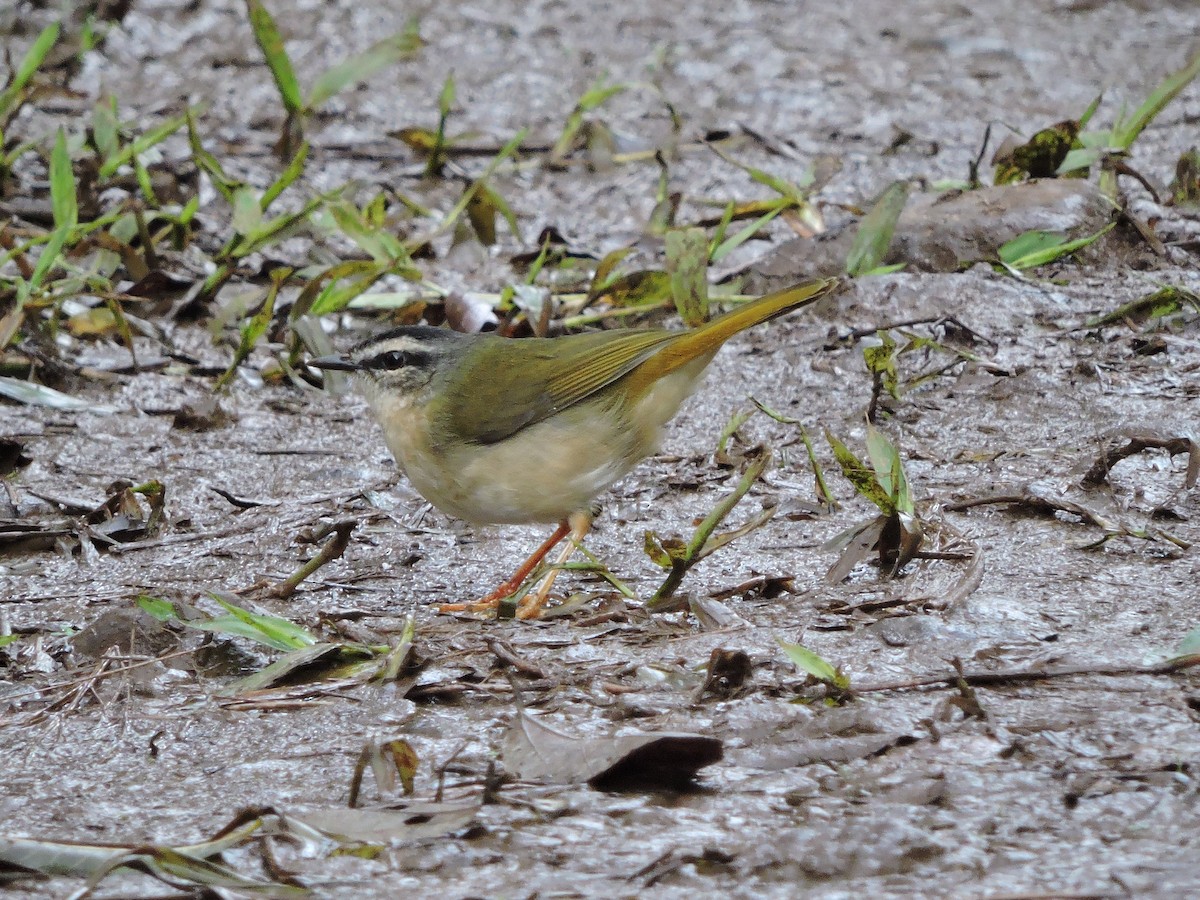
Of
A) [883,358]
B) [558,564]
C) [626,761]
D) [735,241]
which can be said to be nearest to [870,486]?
[558,564]

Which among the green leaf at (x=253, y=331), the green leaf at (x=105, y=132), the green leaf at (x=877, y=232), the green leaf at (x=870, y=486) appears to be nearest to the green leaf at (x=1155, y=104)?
the green leaf at (x=877, y=232)

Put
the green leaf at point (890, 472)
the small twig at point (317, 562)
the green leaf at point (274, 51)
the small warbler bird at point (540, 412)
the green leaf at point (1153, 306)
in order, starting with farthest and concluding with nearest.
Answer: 1. the green leaf at point (274, 51)
2. the green leaf at point (1153, 306)
3. the small warbler bird at point (540, 412)
4. the small twig at point (317, 562)
5. the green leaf at point (890, 472)

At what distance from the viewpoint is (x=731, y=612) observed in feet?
13.3

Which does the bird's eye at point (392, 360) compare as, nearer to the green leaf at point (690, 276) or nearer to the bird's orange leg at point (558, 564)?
the bird's orange leg at point (558, 564)

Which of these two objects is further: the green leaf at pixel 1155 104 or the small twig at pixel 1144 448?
the green leaf at pixel 1155 104

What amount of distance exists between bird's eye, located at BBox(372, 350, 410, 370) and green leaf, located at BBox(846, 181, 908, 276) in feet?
7.79

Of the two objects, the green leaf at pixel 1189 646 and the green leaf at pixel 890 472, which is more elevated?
the green leaf at pixel 890 472

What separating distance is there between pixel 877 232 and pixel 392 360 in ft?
8.16

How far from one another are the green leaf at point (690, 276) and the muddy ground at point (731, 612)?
303mm

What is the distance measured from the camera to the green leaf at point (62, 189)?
6.48 m

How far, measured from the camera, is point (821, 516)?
5.05 m

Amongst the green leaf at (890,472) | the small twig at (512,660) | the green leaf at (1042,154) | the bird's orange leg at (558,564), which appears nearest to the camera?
the small twig at (512,660)

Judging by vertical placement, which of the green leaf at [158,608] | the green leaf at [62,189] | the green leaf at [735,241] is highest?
the green leaf at [62,189]

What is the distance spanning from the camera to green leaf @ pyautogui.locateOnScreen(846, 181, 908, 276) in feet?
21.5
